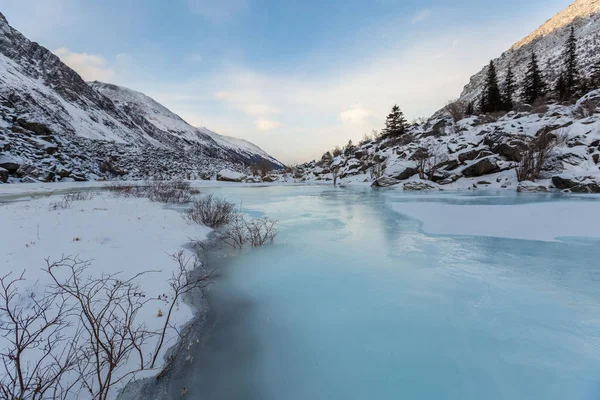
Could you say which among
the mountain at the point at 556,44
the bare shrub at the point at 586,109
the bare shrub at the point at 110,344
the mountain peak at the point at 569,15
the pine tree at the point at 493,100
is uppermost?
the mountain peak at the point at 569,15

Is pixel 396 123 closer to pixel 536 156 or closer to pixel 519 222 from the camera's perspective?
pixel 536 156

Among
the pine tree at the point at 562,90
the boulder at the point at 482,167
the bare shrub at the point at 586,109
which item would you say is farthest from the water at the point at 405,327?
the pine tree at the point at 562,90

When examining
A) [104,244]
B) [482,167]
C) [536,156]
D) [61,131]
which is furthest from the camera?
[61,131]

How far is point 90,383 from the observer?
1745 mm

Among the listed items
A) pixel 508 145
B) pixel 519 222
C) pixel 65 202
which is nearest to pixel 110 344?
pixel 519 222

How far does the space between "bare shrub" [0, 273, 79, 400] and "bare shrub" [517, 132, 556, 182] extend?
23.4 meters

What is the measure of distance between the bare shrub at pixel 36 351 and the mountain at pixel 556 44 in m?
59.6

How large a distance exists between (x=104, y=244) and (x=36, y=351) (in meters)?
3.02

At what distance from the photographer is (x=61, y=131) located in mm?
34781

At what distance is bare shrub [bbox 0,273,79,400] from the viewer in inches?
57.5

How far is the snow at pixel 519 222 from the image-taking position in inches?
219

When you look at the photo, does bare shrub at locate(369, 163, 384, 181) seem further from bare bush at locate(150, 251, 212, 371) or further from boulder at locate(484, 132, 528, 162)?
bare bush at locate(150, 251, 212, 371)

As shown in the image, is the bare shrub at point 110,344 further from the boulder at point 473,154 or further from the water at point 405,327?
the boulder at point 473,154

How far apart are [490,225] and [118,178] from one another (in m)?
36.9
